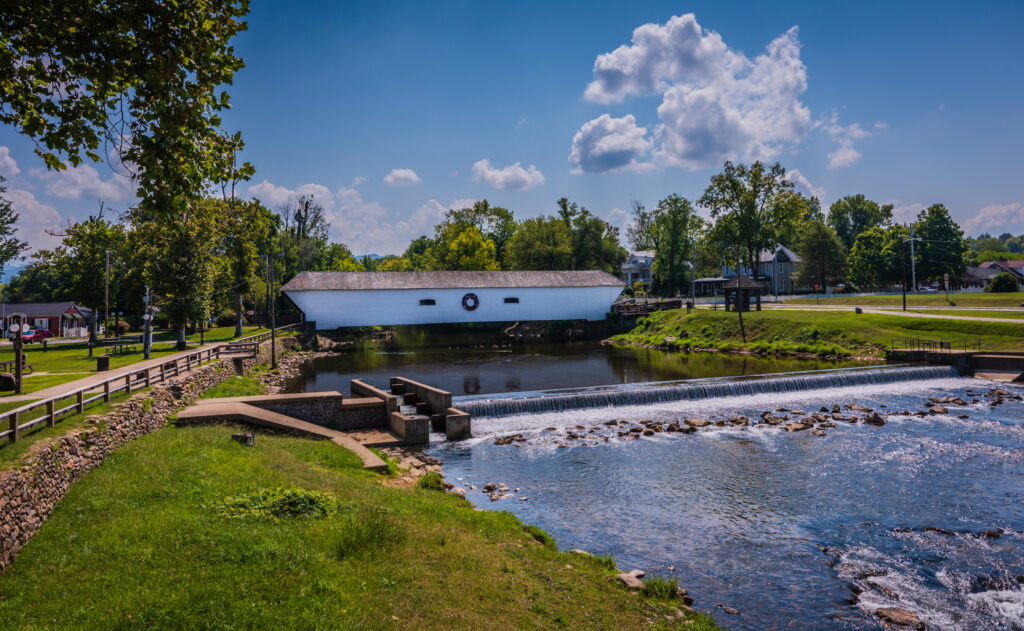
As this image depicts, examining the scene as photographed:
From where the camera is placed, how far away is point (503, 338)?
4509 cm

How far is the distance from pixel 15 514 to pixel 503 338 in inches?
1545

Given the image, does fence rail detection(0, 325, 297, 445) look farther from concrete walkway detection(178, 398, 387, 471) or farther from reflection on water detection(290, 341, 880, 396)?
reflection on water detection(290, 341, 880, 396)

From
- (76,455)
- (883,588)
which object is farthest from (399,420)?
(883,588)

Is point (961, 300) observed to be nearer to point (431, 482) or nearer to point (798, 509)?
point (798, 509)

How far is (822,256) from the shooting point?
2532 inches

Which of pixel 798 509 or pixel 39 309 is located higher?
pixel 39 309

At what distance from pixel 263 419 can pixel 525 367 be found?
56.0 feet

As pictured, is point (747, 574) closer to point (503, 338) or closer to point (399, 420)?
point (399, 420)

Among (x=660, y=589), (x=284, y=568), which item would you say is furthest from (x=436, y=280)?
(x=284, y=568)

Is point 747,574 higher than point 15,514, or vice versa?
point 15,514

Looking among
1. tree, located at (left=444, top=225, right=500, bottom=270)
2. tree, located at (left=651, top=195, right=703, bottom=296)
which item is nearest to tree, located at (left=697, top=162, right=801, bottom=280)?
tree, located at (left=651, top=195, right=703, bottom=296)

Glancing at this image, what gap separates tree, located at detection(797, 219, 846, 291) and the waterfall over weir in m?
45.4

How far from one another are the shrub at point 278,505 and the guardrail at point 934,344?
27208 mm

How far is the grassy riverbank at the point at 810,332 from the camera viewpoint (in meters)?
26.6
